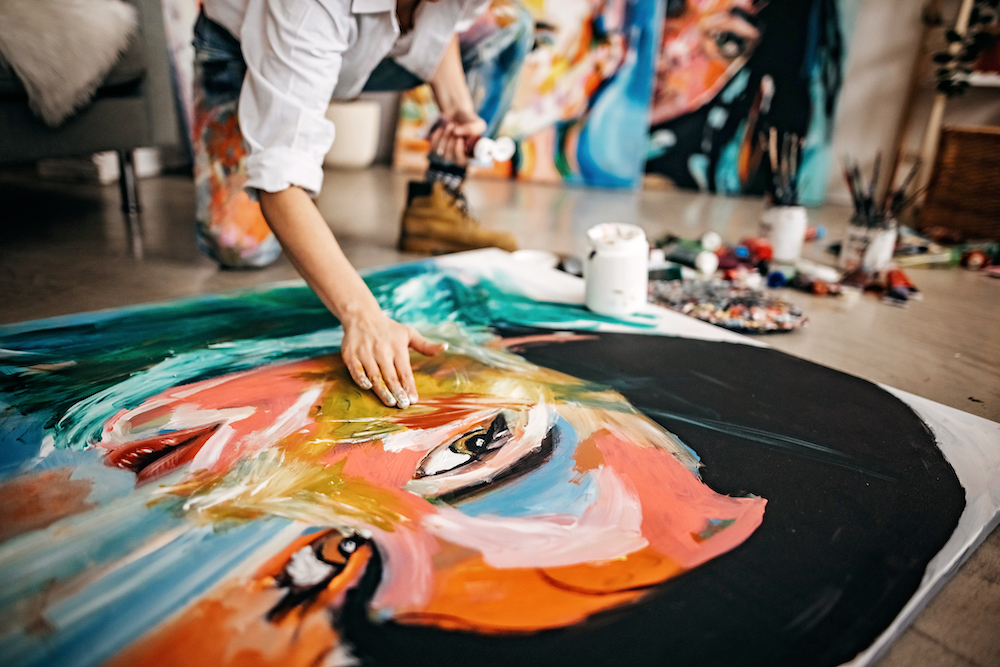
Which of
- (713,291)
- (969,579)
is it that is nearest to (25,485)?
(969,579)

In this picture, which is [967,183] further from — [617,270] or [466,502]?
[466,502]

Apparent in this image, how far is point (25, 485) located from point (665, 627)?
72 centimetres

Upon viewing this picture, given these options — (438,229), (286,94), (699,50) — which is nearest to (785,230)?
(438,229)

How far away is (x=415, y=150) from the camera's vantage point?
3342mm

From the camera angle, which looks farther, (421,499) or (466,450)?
(466,450)

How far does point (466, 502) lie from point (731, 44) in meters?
2.69

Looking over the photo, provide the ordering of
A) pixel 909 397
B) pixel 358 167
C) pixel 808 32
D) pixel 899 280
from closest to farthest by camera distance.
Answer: pixel 909 397 < pixel 899 280 < pixel 808 32 < pixel 358 167

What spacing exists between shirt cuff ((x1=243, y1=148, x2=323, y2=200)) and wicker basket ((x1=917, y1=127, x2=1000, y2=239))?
225cm

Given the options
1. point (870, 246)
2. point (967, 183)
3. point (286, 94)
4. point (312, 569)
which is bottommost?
point (312, 569)

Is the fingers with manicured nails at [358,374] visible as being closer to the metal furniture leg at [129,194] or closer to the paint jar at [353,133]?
the metal furniture leg at [129,194]

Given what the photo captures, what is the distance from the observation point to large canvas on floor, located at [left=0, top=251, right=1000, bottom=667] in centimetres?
64

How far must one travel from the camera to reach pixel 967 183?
7.86 ft

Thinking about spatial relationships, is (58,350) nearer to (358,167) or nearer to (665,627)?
(665,627)

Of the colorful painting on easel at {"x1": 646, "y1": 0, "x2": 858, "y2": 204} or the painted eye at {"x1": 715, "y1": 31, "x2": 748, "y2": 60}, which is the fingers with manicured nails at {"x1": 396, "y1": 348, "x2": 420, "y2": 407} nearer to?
the colorful painting on easel at {"x1": 646, "y1": 0, "x2": 858, "y2": 204}
